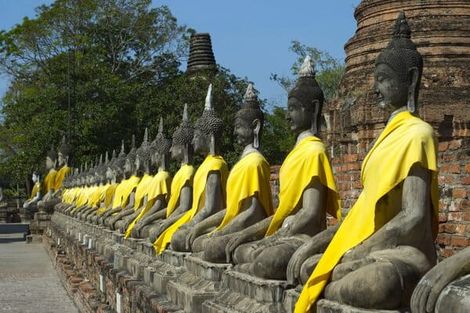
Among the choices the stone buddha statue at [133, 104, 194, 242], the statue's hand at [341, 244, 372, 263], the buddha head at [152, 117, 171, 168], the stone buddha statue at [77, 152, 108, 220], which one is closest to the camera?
the statue's hand at [341, 244, 372, 263]

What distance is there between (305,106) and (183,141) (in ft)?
11.1

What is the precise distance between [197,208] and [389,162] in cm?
357

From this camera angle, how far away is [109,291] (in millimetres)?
9883

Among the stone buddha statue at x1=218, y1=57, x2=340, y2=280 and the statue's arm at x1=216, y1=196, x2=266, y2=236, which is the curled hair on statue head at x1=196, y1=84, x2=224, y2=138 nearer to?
the statue's arm at x1=216, y1=196, x2=266, y2=236

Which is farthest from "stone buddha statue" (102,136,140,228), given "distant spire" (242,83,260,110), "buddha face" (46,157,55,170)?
"buddha face" (46,157,55,170)

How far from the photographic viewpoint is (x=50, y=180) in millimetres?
26641

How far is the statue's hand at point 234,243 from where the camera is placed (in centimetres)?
538

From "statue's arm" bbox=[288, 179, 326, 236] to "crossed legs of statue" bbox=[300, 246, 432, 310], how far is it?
1.04 m

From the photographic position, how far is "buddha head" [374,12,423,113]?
13.0ft

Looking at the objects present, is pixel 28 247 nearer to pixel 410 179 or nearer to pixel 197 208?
pixel 197 208

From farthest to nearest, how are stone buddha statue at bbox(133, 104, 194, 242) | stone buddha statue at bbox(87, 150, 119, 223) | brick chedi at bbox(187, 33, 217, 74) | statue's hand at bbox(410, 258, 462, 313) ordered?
brick chedi at bbox(187, 33, 217, 74) < stone buddha statue at bbox(87, 150, 119, 223) < stone buddha statue at bbox(133, 104, 194, 242) < statue's hand at bbox(410, 258, 462, 313)

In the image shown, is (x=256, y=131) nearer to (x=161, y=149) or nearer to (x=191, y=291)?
(x=191, y=291)

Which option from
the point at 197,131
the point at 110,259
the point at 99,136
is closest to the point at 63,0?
the point at 99,136

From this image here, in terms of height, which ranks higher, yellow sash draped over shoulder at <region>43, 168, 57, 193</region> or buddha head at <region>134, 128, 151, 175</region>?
yellow sash draped over shoulder at <region>43, 168, 57, 193</region>
